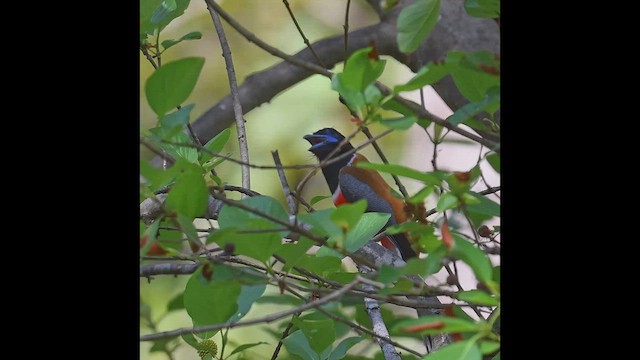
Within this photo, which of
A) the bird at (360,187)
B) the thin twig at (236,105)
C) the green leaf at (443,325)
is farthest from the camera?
the bird at (360,187)

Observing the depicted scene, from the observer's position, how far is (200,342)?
99 cm

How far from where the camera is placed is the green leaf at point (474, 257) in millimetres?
552

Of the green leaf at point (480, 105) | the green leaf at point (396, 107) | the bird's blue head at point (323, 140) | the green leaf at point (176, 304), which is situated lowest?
the green leaf at point (176, 304)

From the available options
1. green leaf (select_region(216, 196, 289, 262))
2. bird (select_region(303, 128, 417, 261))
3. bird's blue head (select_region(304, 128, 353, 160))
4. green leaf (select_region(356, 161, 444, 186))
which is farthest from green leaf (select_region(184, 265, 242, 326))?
bird's blue head (select_region(304, 128, 353, 160))

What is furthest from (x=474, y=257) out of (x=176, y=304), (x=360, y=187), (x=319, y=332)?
(x=360, y=187)

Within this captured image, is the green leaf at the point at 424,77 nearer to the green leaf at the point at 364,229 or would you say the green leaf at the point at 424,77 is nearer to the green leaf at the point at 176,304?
the green leaf at the point at 364,229

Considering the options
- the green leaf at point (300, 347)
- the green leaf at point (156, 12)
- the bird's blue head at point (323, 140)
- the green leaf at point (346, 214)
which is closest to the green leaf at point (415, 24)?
the green leaf at point (346, 214)

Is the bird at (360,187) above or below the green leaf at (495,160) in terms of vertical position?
below

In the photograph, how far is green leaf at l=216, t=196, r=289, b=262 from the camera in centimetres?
62

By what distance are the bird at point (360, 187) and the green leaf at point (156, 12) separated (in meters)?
0.45

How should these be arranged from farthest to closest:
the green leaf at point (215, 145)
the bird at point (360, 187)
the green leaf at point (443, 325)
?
the bird at point (360, 187)
the green leaf at point (215, 145)
the green leaf at point (443, 325)
